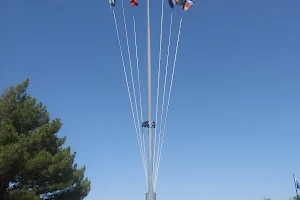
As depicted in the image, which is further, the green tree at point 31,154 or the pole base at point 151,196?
the green tree at point 31,154

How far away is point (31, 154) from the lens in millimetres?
21078

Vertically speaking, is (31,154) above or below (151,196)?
above

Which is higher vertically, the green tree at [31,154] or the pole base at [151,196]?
the green tree at [31,154]

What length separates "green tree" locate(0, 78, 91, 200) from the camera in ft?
64.9

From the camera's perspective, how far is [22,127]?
22625 millimetres

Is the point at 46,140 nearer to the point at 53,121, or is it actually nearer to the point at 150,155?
the point at 53,121

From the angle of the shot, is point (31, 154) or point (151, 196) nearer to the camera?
point (151, 196)

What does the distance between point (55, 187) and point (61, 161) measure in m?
1.85

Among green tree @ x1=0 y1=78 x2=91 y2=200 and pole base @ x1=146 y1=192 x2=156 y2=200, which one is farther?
green tree @ x1=0 y1=78 x2=91 y2=200

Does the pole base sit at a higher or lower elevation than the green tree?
lower

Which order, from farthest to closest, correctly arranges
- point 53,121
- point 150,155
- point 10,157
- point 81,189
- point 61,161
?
point 81,189
point 53,121
point 61,161
point 10,157
point 150,155

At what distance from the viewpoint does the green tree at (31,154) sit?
1978 cm

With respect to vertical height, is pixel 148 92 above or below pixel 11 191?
above

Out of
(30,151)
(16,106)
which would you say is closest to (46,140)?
(30,151)
